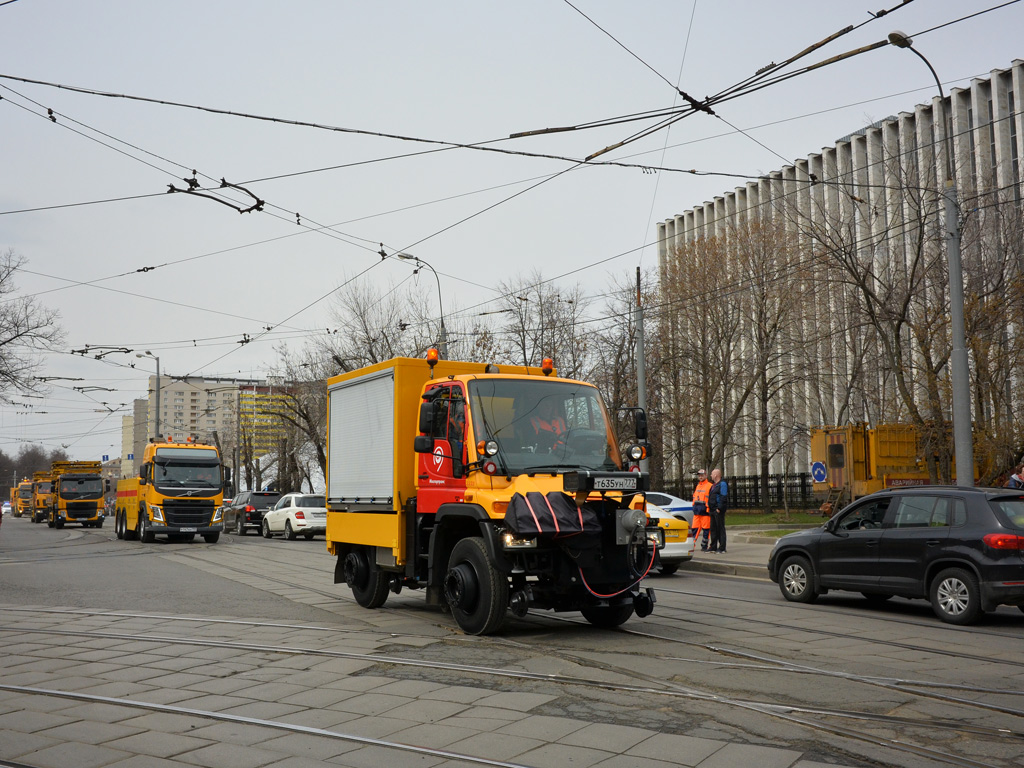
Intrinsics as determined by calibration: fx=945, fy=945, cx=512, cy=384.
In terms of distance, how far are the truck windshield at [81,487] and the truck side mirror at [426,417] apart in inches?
1776

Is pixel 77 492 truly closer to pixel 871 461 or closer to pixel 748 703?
pixel 871 461

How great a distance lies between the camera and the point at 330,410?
1328cm

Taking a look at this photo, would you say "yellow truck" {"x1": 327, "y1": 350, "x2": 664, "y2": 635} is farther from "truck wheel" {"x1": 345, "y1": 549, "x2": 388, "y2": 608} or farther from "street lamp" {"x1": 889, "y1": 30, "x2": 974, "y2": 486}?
"street lamp" {"x1": 889, "y1": 30, "x2": 974, "y2": 486}

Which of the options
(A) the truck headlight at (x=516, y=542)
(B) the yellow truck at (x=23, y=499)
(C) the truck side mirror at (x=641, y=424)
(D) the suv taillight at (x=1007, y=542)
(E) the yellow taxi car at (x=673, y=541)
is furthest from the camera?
(B) the yellow truck at (x=23, y=499)

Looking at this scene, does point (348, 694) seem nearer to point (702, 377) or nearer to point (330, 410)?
point (330, 410)

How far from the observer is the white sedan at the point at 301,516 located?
32.4 metres

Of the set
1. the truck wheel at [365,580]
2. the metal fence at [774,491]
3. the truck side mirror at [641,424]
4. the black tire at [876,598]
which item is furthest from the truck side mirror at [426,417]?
the metal fence at [774,491]

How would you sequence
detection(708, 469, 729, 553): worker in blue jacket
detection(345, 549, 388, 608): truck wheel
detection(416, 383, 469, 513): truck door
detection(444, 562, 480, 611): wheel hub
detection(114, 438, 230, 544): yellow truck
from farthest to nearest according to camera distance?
detection(114, 438, 230, 544): yellow truck < detection(708, 469, 729, 553): worker in blue jacket < detection(345, 549, 388, 608): truck wheel < detection(416, 383, 469, 513): truck door < detection(444, 562, 480, 611): wheel hub

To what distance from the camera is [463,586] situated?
31.9ft

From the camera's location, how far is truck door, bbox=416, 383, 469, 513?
10000 mm

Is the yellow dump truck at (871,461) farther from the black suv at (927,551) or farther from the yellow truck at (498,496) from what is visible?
the yellow truck at (498,496)

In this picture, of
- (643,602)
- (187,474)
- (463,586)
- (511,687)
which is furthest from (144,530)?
(511,687)

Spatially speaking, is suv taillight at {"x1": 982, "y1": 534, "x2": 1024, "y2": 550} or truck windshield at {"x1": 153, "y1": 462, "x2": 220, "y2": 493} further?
truck windshield at {"x1": 153, "y1": 462, "x2": 220, "y2": 493}

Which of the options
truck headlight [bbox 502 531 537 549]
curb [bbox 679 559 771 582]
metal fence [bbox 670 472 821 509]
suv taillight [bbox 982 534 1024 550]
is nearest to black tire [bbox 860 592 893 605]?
suv taillight [bbox 982 534 1024 550]
